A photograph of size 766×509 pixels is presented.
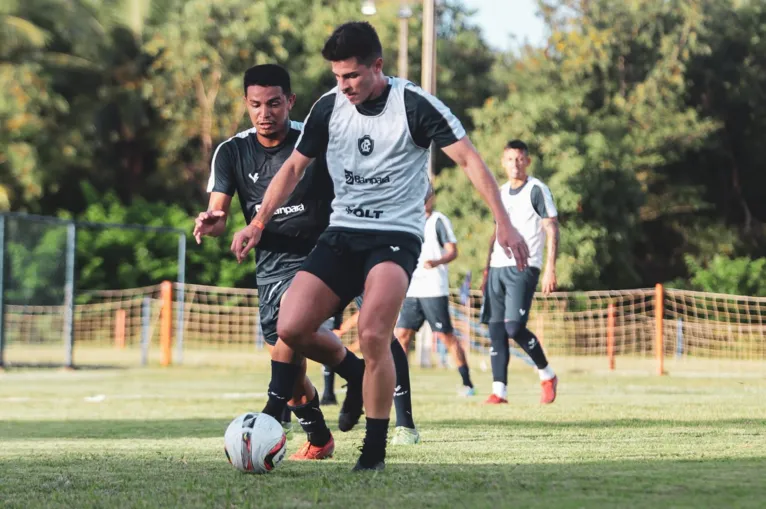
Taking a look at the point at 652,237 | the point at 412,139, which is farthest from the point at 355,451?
the point at 652,237

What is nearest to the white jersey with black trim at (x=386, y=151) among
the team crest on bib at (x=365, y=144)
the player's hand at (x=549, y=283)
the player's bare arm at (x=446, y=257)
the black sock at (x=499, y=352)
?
the team crest on bib at (x=365, y=144)

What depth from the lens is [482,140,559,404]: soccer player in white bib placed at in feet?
37.5

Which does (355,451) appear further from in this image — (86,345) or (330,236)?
(86,345)

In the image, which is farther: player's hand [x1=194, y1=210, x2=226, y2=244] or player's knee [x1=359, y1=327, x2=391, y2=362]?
player's hand [x1=194, y1=210, x2=226, y2=244]

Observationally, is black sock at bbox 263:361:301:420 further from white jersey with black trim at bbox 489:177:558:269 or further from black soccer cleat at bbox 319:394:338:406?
black soccer cleat at bbox 319:394:338:406

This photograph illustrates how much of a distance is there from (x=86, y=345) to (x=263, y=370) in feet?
39.3

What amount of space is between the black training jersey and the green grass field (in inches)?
45.9

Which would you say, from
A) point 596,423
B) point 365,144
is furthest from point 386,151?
point 596,423

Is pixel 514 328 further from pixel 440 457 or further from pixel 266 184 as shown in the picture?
pixel 440 457

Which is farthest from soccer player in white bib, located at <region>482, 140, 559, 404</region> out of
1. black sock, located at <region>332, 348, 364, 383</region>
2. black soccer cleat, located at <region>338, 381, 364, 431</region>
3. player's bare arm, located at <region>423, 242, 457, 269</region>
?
black sock, located at <region>332, 348, 364, 383</region>

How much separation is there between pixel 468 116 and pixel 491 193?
124ft

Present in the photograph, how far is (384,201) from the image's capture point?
6.03 metres

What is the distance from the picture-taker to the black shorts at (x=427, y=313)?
1357cm

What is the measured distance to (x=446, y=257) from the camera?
12625 millimetres
